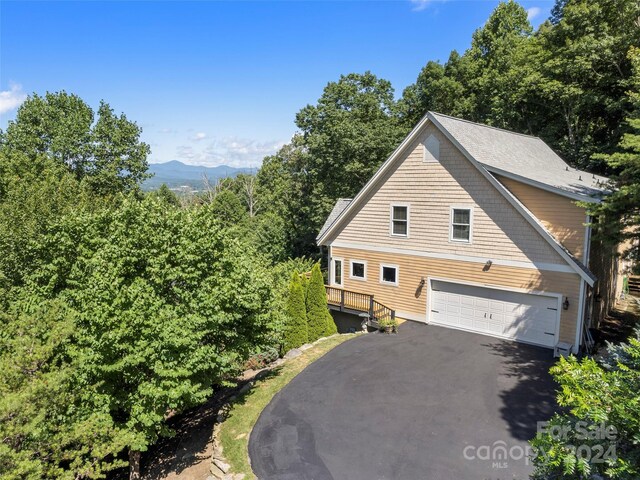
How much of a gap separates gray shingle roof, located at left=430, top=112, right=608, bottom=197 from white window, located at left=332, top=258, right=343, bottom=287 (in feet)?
25.7

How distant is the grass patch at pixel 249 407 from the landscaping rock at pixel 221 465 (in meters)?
0.09

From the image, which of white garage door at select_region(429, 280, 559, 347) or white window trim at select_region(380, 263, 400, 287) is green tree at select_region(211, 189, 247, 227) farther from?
white garage door at select_region(429, 280, 559, 347)

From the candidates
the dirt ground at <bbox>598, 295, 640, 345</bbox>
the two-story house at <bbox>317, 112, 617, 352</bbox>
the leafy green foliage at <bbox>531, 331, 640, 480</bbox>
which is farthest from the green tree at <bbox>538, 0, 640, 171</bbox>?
the leafy green foliage at <bbox>531, 331, 640, 480</bbox>

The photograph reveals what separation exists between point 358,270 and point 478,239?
5.84 m

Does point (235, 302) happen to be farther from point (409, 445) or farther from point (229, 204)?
point (229, 204)

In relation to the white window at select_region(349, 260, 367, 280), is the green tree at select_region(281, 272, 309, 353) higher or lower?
lower

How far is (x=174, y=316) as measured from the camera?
8.05 meters

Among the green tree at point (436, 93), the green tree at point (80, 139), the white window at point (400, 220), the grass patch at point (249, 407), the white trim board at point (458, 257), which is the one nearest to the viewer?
the grass patch at point (249, 407)

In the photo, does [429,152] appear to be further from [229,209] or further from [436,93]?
[229,209]

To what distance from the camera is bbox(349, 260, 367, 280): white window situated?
18219 millimetres

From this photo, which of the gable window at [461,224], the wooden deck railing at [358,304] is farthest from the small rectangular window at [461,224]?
the wooden deck railing at [358,304]

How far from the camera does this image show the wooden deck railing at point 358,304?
16.7m

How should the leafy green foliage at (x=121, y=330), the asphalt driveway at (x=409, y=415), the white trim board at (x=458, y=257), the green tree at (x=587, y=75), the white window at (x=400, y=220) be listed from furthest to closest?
the green tree at (x=587, y=75), the white window at (x=400, y=220), the white trim board at (x=458, y=257), the asphalt driveway at (x=409, y=415), the leafy green foliage at (x=121, y=330)

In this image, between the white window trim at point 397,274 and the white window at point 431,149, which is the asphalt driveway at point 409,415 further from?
the white window at point 431,149
